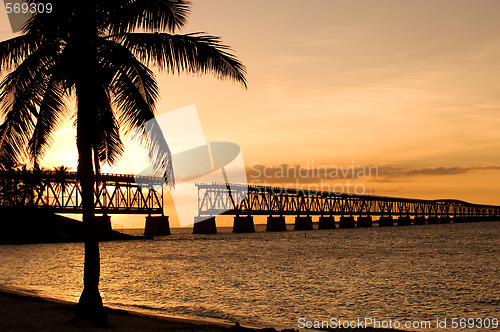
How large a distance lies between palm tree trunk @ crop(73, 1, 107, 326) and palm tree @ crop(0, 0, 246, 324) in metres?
0.03

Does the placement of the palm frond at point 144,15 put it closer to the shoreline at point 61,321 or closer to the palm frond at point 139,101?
the palm frond at point 139,101

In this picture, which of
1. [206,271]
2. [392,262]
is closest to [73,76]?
[206,271]

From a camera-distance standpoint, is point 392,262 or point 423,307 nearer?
point 423,307

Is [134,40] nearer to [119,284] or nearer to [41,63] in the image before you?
[41,63]

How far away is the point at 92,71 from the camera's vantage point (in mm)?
15992

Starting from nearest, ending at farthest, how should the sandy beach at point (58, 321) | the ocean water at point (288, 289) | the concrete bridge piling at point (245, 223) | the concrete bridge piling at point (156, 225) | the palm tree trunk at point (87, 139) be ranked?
1. the sandy beach at point (58, 321)
2. the palm tree trunk at point (87, 139)
3. the ocean water at point (288, 289)
4. the concrete bridge piling at point (156, 225)
5. the concrete bridge piling at point (245, 223)

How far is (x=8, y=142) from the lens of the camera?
16.1 meters

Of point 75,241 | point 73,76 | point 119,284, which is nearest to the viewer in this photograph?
point 73,76

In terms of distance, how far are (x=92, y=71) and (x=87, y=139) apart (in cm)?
201

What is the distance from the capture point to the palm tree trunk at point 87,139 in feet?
51.9

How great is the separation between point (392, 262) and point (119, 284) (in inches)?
1465

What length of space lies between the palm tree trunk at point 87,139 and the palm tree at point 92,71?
3 centimetres

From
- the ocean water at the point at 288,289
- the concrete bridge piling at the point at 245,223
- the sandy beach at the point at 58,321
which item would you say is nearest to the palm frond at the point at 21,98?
the sandy beach at the point at 58,321

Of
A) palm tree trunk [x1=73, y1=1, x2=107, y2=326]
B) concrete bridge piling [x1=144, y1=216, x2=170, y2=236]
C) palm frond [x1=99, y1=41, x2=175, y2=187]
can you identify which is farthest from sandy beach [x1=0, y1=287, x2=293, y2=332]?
concrete bridge piling [x1=144, y1=216, x2=170, y2=236]
